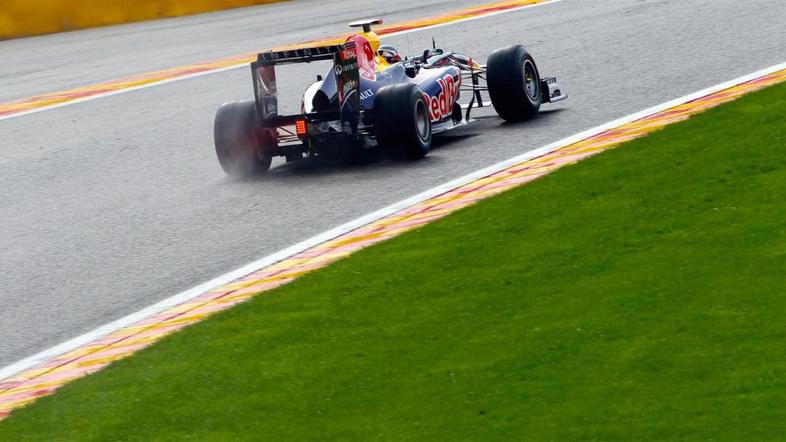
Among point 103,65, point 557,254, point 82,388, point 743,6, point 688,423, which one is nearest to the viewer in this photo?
point 688,423

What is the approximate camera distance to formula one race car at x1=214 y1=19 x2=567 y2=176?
419 inches

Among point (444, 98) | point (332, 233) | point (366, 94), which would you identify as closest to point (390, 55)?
point (444, 98)

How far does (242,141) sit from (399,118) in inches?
54.7

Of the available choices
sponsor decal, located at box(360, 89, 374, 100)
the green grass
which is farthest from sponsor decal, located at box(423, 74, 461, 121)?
the green grass

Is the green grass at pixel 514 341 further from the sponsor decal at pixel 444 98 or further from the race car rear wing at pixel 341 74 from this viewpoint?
the sponsor decal at pixel 444 98

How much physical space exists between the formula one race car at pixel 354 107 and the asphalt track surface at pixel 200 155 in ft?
0.65

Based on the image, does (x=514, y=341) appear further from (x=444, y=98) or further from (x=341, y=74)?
(x=444, y=98)

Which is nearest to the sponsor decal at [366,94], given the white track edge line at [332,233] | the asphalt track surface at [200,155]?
the asphalt track surface at [200,155]

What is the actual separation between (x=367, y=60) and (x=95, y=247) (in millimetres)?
2886

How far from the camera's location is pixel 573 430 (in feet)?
17.7

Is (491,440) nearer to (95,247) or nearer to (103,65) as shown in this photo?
(95,247)

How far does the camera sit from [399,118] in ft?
34.5

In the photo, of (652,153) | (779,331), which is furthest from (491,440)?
(652,153)

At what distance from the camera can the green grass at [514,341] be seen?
18.5 ft
